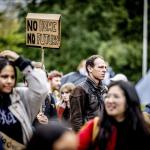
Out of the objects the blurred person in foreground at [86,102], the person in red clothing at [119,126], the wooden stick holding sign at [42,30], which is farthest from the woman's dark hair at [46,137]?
the wooden stick holding sign at [42,30]

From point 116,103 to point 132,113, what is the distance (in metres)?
0.18

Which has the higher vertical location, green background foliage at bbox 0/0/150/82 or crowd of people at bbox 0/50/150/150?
crowd of people at bbox 0/50/150/150

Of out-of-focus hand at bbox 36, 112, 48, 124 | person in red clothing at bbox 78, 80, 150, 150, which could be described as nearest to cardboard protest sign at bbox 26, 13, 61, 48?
out-of-focus hand at bbox 36, 112, 48, 124

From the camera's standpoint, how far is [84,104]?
1161 cm

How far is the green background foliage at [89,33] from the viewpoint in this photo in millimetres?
43656

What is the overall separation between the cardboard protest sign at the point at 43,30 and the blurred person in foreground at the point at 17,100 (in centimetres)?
315

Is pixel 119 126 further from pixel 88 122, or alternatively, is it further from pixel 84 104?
pixel 84 104

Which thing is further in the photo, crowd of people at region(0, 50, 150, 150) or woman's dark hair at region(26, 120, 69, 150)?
crowd of people at region(0, 50, 150, 150)

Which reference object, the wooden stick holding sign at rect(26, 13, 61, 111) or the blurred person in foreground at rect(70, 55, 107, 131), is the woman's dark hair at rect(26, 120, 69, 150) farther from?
the wooden stick holding sign at rect(26, 13, 61, 111)

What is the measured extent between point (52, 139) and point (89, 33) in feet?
125

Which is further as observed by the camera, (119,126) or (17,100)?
(17,100)

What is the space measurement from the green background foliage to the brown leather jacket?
30458mm

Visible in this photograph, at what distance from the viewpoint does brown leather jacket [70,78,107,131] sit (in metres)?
11.5

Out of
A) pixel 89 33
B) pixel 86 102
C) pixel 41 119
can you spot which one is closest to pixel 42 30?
pixel 86 102
